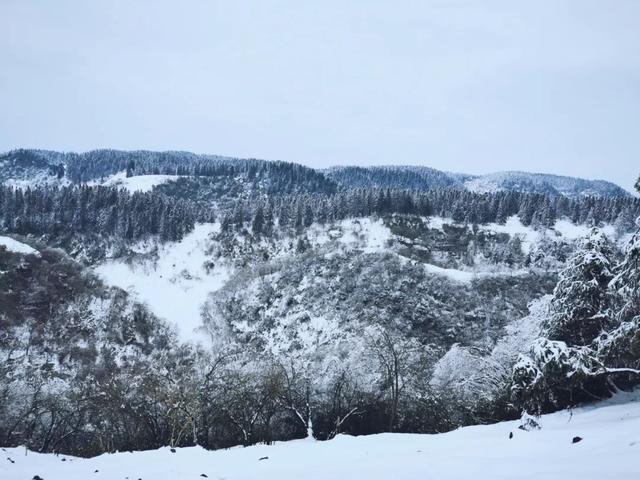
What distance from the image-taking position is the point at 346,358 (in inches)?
1813

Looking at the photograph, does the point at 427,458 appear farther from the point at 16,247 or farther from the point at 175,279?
the point at 16,247

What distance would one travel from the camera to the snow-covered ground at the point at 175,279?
231 feet

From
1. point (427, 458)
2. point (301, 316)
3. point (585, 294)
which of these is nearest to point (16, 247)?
point (301, 316)

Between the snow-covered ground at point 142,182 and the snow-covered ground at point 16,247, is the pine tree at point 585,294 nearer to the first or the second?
the snow-covered ground at point 16,247

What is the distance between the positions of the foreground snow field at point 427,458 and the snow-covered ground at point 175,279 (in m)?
53.0

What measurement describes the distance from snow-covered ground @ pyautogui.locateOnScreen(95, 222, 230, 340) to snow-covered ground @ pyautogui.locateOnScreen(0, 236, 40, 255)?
1162 centimetres

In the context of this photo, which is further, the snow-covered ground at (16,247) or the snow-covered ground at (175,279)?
the snow-covered ground at (16,247)

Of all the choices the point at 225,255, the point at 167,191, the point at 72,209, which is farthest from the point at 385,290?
the point at 167,191

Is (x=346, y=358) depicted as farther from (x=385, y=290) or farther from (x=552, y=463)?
(x=552, y=463)

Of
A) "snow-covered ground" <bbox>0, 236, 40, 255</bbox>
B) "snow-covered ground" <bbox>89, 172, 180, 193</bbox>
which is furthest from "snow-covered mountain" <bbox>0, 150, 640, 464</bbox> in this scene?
"snow-covered ground" <bbox>89, 172, 180, 193</bbox>

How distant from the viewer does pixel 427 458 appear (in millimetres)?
10031

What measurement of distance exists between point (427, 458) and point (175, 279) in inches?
3194

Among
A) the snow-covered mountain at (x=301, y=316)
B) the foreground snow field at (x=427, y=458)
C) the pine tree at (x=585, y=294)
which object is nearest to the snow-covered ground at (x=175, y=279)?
the snow-covered mountain at (x=301, y=316)

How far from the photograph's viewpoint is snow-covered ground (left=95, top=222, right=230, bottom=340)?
70.4m
